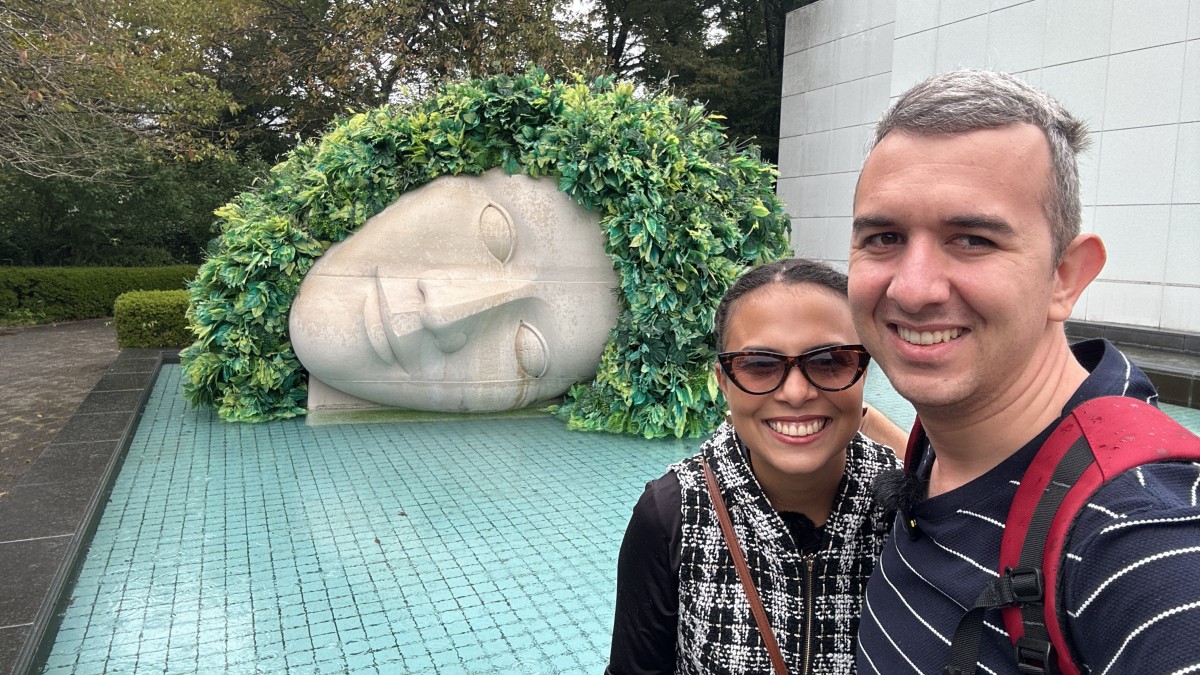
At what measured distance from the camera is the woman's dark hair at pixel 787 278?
1.46m

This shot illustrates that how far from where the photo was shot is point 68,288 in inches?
589

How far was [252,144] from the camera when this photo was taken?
58.8 feet

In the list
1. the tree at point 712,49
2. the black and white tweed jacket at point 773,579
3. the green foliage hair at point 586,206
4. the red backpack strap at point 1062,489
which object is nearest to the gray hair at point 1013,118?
the red backpack strap at point 1062,489

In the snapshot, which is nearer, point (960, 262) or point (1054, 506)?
point (1054, 506)

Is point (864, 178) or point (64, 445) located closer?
point (864, 178)

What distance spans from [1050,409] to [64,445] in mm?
6010

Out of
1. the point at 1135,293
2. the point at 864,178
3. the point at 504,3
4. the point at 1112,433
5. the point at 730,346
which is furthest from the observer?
the point at 504,3

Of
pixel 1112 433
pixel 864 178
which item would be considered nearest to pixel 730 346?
pixel 864 178

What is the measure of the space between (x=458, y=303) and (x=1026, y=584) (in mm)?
5326

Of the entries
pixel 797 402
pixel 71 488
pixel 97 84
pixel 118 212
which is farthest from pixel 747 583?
pixel 118 212

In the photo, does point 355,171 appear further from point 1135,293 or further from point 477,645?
point 1135,293

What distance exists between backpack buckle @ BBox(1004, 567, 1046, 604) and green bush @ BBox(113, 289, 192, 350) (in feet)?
33.1

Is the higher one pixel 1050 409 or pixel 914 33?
pixel 914 33

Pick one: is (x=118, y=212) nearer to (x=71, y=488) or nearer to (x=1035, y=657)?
(x=71, y=488)
